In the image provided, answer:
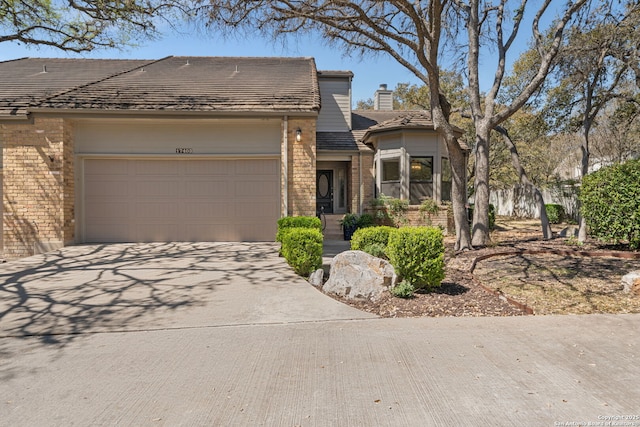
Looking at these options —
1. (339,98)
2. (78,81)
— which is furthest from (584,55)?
(78,81)

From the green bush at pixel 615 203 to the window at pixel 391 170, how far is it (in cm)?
589

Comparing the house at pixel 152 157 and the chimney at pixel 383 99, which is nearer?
the house at pixel 152 157

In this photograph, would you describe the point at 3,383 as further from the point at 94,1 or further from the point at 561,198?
the point at 561,198

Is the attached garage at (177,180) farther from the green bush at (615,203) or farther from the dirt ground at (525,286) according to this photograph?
the green bush at (615,203)

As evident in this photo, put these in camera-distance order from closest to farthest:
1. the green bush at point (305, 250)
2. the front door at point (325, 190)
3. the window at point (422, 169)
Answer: the green bush at point (305, 250) → the window at point (422, 169) → the front door at point (325, 190)

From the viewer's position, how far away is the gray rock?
6.11 metres

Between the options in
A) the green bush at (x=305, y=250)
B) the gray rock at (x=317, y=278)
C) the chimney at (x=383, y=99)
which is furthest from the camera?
the chimney at (x=383, y=99)

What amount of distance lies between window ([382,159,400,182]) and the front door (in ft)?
7.27

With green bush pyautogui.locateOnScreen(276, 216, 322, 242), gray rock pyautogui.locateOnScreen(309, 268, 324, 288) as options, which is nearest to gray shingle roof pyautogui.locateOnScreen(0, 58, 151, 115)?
green bush pyautogui.locateOnScreen(276, 216, 322, 242)

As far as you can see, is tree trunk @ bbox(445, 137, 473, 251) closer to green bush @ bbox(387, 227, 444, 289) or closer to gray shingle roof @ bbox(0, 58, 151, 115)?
green bush @ bbox(387, 227, 444, 289)

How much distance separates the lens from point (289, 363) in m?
3.45

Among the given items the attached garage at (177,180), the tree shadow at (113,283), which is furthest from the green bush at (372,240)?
the attached garage at (177,180)

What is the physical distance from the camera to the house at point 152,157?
9.96 metres

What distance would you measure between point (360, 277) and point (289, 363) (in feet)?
7.55
